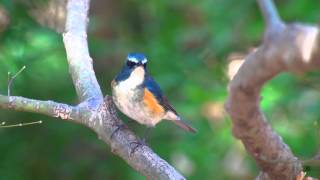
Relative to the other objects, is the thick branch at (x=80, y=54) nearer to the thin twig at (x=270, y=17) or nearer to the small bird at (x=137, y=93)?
the small bird at (x=137, y=93)

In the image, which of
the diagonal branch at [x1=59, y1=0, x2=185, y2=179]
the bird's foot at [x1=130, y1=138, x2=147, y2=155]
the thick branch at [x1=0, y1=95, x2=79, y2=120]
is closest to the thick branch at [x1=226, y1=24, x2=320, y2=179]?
the diagonal branch at [x1=59, y1=0, x2=185, y2=179]

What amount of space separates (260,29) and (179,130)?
1.05 m

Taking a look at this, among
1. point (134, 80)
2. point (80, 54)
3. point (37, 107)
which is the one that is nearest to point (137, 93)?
point (134, 80)

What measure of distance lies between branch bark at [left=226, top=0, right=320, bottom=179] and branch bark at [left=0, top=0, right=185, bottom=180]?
59 centimetres

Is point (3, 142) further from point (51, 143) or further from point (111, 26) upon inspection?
point (111, 26)

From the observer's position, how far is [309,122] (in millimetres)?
5461

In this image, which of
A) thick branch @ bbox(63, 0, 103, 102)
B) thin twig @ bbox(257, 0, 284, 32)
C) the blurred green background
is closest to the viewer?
thin twig @ bbox(257, 0, 284, 32)

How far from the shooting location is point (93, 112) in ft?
11.0

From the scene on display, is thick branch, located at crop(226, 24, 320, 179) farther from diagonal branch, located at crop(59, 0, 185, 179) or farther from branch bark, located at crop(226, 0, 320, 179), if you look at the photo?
diagonal branch, located at crop(59, 0, 185, 179)

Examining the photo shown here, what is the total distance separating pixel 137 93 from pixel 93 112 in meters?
1.10

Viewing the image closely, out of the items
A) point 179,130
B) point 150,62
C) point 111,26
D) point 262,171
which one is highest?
point 111,26

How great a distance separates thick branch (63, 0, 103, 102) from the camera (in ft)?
11.9

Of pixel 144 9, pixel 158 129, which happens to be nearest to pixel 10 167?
pixel 158 129

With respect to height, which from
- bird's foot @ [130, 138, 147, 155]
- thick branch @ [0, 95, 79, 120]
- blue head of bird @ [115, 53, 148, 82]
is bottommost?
bird's foot @ [130, 138, 147, 155]
